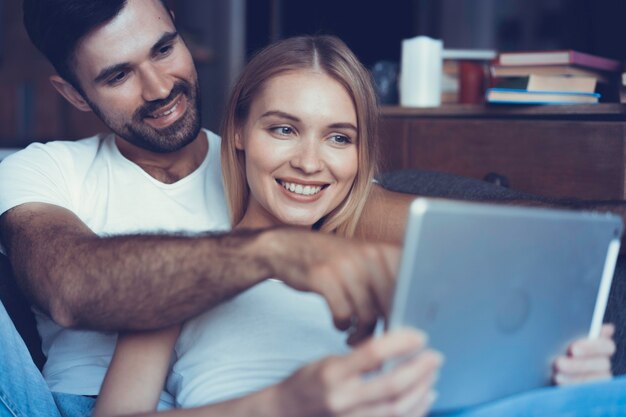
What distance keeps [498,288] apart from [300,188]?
62 centimetres

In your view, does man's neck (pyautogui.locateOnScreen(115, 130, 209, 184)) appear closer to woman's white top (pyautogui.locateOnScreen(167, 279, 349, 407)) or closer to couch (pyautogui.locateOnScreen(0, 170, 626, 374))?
couch (pyautogui.locateOnScreen(0, 170, 626, 374))

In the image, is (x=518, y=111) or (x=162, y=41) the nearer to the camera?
(x=162, y=41)

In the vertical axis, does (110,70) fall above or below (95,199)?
above

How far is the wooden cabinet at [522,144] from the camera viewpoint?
73.0 inches

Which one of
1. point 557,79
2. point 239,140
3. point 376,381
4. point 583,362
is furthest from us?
point 557,79

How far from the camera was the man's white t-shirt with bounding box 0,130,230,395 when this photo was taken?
4.67 feet

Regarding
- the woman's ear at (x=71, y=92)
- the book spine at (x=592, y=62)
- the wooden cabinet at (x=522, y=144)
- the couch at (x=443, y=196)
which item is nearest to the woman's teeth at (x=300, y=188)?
the couch at (x=443, y=196)

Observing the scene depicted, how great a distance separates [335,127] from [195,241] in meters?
0.42

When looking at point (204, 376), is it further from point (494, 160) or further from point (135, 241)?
point (494, 160)

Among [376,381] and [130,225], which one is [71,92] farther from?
[376,381]

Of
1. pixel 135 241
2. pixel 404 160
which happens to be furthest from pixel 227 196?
pixel 404 160

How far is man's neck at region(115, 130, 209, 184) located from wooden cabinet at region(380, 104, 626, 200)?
30.7 inches

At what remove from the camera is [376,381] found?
0.74 metres

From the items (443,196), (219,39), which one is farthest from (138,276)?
(219,39)
